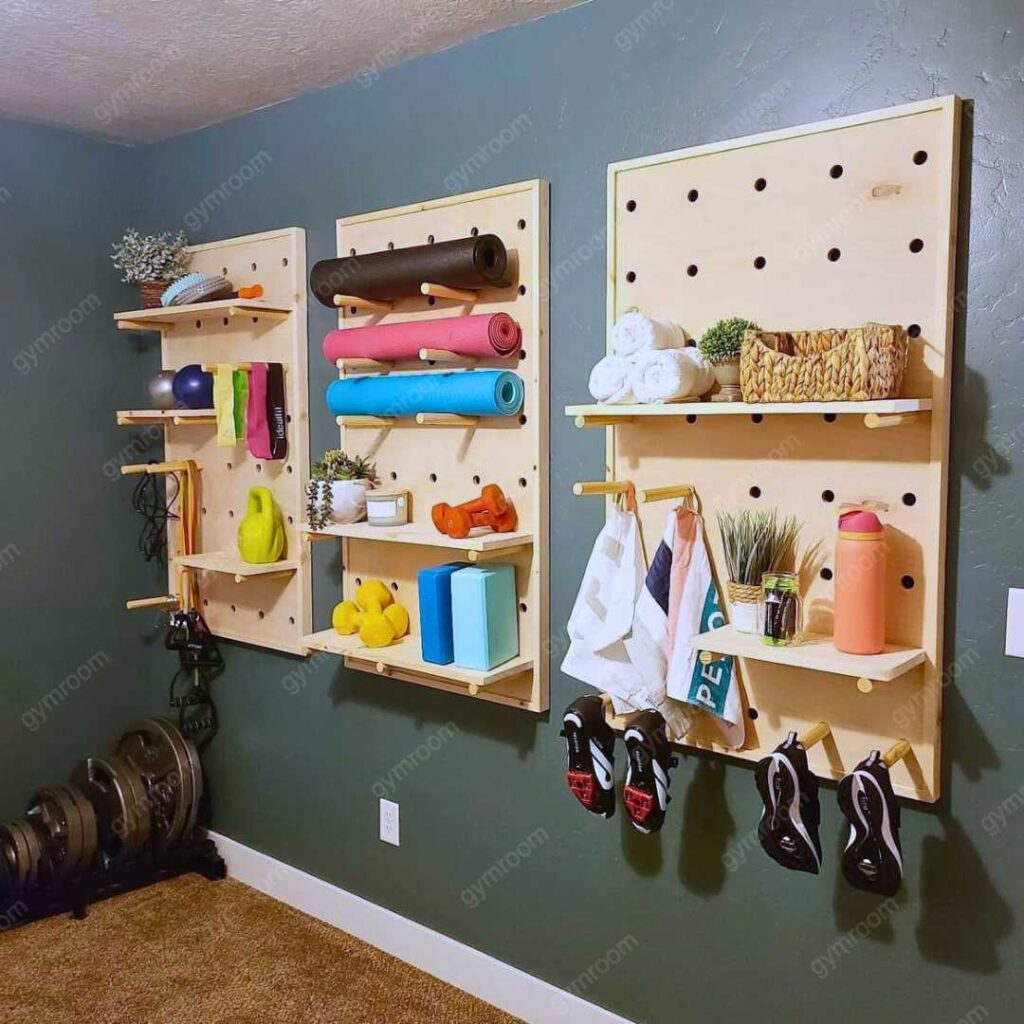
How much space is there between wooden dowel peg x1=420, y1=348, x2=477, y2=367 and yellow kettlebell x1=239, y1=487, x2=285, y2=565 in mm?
828

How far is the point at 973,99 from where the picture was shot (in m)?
1.62

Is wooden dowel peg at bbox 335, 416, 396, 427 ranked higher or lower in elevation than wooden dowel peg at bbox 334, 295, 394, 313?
lower

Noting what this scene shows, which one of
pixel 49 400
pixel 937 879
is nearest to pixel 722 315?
pixel 937 879

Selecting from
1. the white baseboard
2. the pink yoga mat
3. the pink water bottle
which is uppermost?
the pink yoga mat

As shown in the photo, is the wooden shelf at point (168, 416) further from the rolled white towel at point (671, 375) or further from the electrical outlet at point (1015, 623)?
the electrical outlet at point (1015, 623)

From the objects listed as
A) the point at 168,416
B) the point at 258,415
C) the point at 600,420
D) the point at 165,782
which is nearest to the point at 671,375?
the point at 600,420

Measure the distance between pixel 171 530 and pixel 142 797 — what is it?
2.89 ft

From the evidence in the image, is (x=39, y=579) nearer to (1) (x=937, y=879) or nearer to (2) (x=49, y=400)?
(2) (x=49, y=400)

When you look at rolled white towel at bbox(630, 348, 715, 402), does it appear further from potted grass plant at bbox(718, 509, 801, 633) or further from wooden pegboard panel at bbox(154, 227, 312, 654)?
wooden pegboard panel at bbox(154, 227, 312, 654)

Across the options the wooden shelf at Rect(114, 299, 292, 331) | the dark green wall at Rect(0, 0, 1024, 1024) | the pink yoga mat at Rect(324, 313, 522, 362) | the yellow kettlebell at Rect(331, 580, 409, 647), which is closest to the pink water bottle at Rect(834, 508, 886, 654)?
the dark green wall at Rect(0, 0, 1024, 1024)

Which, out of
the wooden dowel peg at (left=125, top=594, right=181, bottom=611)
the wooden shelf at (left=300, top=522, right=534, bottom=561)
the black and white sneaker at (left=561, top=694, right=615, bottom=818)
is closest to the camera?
the black and white sneaker at (left=561, top=694, right=615, bottom=818)

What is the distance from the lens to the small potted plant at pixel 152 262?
293 cm

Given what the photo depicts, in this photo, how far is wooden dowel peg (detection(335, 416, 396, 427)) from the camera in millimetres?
2484

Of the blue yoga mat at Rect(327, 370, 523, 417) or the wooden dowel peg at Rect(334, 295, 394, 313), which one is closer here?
the blue yoga mat at Rect(327, 370, 523, 417)
